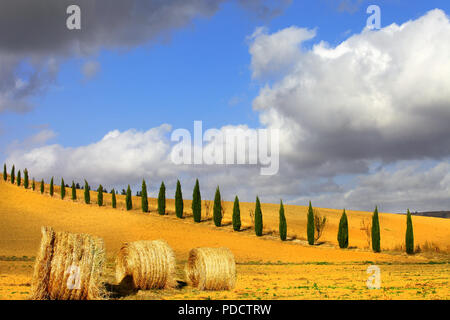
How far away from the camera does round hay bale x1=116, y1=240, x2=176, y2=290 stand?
17.5 metres

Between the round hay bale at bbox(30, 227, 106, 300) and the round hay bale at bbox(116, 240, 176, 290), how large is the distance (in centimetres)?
246

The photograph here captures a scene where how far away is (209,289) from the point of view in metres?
18.9

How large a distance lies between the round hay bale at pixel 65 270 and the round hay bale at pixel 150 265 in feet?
8.08

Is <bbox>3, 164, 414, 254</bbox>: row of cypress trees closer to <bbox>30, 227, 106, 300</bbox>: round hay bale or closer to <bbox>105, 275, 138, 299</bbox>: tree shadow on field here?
<bbox>105, 275, 138, 299</bbox>: tree shadow on field

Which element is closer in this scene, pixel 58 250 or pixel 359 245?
pixel 58 250

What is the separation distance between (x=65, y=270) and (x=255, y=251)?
36.2m

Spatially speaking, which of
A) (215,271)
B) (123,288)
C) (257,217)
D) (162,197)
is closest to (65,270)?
(123,288)

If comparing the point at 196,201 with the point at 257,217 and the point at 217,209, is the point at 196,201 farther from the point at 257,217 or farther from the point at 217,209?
the point at 257,217

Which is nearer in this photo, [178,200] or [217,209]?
[217,209]

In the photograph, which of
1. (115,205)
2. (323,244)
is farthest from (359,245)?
(115,205)

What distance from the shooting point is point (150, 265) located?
17.6 m
